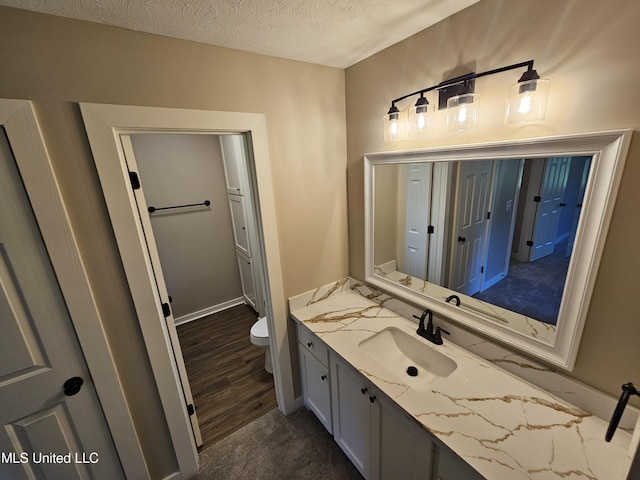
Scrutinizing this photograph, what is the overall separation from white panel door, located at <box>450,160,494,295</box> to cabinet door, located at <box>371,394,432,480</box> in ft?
2.38

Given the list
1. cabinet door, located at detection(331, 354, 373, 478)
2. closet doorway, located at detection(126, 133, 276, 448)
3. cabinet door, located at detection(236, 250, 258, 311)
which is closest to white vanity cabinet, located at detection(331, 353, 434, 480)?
cabinet door, located at detection(331, 354, 373, 478)

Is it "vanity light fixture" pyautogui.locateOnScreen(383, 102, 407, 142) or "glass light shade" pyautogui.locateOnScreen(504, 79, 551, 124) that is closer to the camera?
"glass light shade" pyautogui.locateOnScreen(504, 79, 551, 124)

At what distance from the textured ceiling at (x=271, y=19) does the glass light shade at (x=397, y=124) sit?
376mm

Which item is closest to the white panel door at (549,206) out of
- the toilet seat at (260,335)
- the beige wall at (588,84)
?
the beige wall at (588,84)

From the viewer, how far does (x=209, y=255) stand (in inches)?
131

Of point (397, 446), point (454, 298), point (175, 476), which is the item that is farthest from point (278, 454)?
point (454, 298)

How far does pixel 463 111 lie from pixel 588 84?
1.28 feet

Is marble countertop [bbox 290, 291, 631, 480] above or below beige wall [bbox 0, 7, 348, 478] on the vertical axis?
below

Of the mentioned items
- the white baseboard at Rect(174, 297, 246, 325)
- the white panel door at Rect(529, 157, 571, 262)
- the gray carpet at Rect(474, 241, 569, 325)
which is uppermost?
the white panel door at Rect(529, 157, 571, 262)

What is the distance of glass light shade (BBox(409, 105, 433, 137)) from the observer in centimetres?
132

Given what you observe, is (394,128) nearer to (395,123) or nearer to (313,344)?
(395,123)

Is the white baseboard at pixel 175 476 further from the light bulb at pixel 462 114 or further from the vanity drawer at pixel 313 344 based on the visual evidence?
the light bulb at pixel 462 114

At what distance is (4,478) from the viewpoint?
114 centimetres

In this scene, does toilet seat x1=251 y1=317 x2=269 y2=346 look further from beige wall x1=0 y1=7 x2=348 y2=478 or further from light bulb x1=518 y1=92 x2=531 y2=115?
light bulb x1=518 y1=92 x2=531 y2=115
